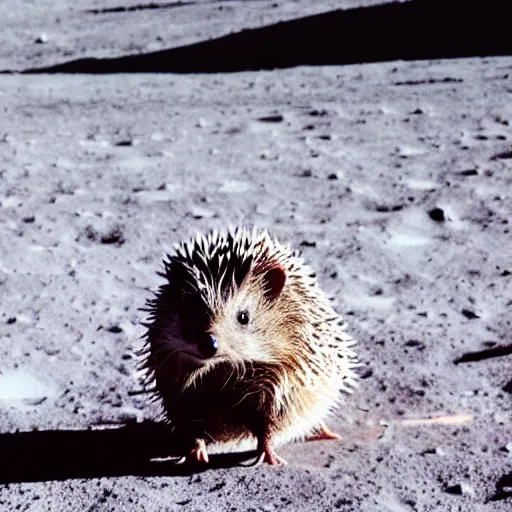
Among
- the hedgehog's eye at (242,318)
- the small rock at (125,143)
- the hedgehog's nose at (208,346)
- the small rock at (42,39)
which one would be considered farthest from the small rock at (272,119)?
the hedgehog's nose at (208,346)

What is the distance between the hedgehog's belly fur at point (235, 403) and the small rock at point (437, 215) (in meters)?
1.96

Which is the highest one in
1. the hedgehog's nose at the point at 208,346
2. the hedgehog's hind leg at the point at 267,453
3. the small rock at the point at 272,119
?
the hedgehog's nose at the point at 208,346

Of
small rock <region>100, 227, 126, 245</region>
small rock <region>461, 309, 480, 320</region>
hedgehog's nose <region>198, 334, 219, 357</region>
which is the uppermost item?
hedgehog's nose <region>198, 334, 219, 357</region>

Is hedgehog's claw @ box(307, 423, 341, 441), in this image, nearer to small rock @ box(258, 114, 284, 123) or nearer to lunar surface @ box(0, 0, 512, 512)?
lunar surface @ box(0, 0, 512, 512)

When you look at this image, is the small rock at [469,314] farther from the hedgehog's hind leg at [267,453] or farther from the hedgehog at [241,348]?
the hedgehog's hind leg at [267,453]

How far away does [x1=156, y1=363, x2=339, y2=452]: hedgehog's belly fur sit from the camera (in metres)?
2.43

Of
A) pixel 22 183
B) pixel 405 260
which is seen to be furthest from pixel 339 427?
pixel 22 183

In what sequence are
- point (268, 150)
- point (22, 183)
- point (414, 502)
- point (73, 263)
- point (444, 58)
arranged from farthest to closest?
point (444, 58) → point (268, 150) → point (22, 183) → point (73, 263) → point (414, 502)

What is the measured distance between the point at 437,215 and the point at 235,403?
87.2 inches

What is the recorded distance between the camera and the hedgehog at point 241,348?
7.57 ft

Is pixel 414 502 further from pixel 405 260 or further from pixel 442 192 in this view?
pixel 442 192

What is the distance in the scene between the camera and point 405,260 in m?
3.98

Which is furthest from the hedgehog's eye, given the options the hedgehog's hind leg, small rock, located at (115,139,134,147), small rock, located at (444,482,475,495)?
small rock, located at (115,139,134,147)

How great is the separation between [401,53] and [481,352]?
523 centimetres
